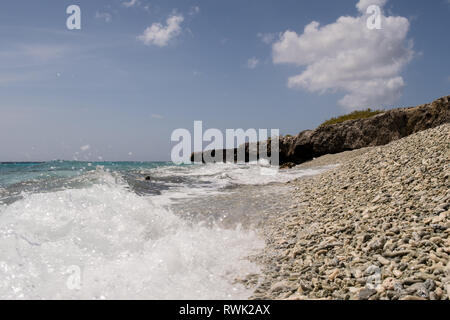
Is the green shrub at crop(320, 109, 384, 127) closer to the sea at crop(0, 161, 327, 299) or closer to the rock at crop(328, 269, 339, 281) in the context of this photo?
the sea at crop(0, 161, 327, 299)

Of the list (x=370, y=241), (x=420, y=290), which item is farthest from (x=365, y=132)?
(x=420, y=290)

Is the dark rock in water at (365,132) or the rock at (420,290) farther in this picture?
the dark rock in water at (365,132)

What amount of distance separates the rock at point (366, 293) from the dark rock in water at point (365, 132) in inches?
812

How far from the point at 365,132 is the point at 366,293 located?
71.1 feet

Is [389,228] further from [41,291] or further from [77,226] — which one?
[77,226]

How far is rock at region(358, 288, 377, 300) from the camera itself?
9.79 ft

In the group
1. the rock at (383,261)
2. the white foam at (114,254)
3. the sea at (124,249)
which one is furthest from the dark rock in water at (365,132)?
the rock at (383,261)

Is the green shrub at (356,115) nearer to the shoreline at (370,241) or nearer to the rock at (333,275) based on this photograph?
the shoreline at (370,241)

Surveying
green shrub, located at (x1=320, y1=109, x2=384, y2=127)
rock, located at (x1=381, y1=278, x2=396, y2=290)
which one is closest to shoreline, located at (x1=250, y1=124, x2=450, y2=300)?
rock, located at (x1=381, y1=278, x2=396, y2=290)

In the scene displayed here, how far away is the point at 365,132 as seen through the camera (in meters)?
22.2

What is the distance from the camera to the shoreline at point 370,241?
10.2 ft

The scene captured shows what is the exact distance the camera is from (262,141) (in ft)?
111
